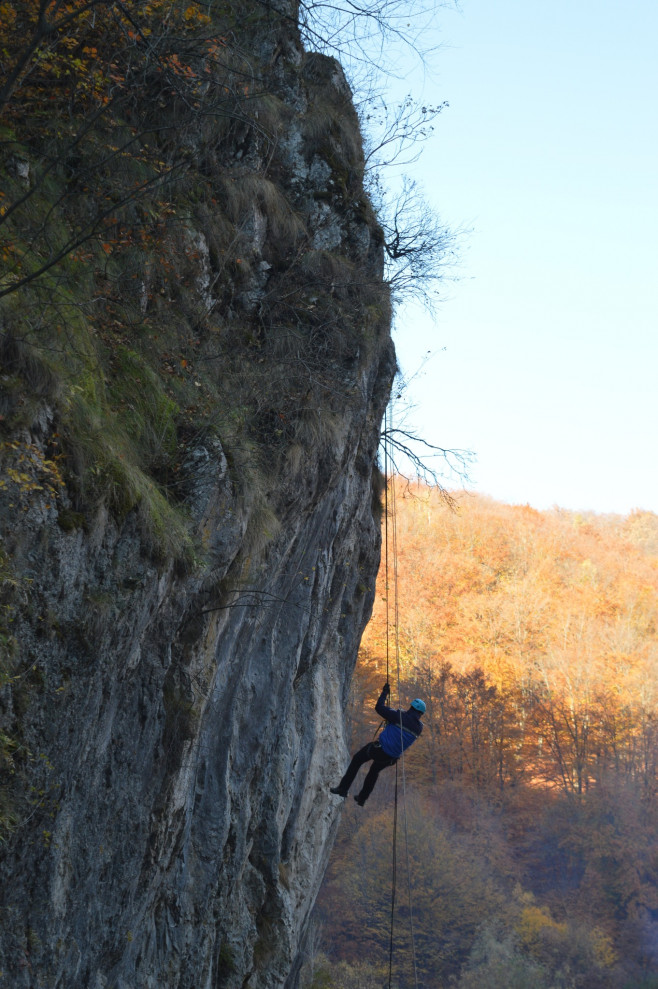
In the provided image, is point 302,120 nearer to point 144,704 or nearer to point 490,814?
point 144,704

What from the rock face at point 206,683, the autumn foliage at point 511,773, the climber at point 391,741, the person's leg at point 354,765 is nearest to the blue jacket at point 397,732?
the climber at point 391,741

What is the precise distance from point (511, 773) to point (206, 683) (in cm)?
3670

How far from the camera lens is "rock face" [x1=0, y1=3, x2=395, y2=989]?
500 cm

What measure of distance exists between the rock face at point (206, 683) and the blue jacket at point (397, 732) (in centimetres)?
123

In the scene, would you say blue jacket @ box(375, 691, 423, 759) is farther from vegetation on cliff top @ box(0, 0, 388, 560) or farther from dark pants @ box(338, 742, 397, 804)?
vegetation on cliff top @ box(0, 0, 388, 560)

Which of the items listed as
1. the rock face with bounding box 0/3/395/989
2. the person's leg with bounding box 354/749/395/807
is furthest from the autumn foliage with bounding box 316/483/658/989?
the person's leg with bounding box 354/749/395/807

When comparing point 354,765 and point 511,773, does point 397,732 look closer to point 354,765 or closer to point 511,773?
point 354,765

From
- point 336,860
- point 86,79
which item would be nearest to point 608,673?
point 336,860

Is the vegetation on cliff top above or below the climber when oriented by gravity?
above

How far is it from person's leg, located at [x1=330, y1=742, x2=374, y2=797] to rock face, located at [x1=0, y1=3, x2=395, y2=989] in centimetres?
48

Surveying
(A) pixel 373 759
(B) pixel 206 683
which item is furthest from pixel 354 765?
(B) pixel 206 683

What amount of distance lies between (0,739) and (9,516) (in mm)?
1301

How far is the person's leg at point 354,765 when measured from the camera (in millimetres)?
9398

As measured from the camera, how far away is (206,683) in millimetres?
7312
